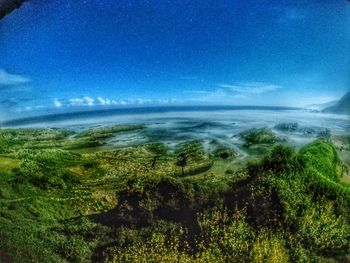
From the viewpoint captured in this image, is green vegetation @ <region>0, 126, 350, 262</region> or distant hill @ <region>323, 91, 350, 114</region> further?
distant hill @ <region>323, 91, 350, 114</region>

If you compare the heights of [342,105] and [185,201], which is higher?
[342,105]

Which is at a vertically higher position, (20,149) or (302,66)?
(302,66)

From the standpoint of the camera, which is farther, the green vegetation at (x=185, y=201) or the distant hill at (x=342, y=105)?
the distant hill at (x=342, y=105)

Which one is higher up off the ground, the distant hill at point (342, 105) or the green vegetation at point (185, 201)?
the distant hill at point (342, 105)

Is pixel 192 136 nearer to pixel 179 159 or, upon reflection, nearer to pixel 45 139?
pixel 179 159

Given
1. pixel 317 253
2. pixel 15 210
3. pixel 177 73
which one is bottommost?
pixel 317 253

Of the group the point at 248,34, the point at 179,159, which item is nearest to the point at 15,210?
the point at 179,159
